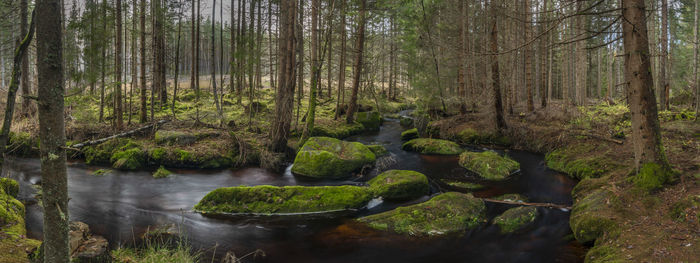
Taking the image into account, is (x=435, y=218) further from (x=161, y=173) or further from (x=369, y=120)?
(x=369, y=120)

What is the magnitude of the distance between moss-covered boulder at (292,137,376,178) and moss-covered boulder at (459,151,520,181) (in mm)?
3658

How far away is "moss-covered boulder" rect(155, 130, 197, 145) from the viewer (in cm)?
1432

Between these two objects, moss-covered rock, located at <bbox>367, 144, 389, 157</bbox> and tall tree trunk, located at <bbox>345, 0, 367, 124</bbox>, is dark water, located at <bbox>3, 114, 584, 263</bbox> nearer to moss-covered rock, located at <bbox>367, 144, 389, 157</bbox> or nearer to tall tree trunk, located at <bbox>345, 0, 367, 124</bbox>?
moss-covered rock, located at <bbox>367, 144, 389, 157</bbox>

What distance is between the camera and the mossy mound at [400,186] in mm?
9867

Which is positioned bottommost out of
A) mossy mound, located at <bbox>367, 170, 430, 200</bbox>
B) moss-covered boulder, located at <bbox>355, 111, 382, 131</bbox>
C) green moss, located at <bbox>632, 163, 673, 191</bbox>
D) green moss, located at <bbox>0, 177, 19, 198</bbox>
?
mossy mound, located at <bbox>367, 170, 430, 200</bbox>

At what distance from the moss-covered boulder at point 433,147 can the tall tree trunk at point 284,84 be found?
5998 mm

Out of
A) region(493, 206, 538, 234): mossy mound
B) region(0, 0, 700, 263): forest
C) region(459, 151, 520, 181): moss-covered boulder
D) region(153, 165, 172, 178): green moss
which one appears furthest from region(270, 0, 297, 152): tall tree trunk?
region(493, 206, 538, 234): mossy mound

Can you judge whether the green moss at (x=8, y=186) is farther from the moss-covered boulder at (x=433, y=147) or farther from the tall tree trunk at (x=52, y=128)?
the moss-covered boulder at (x=433, y=147)

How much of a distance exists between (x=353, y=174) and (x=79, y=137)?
11.5m

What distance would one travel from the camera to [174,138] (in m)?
14.5

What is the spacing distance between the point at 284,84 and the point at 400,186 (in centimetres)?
690

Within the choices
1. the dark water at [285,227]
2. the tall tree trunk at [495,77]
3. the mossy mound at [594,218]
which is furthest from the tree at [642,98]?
the tall tree trunk at [495,77]

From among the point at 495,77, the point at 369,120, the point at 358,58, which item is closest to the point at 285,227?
the point at 495,77

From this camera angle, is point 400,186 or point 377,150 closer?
point 400,186
